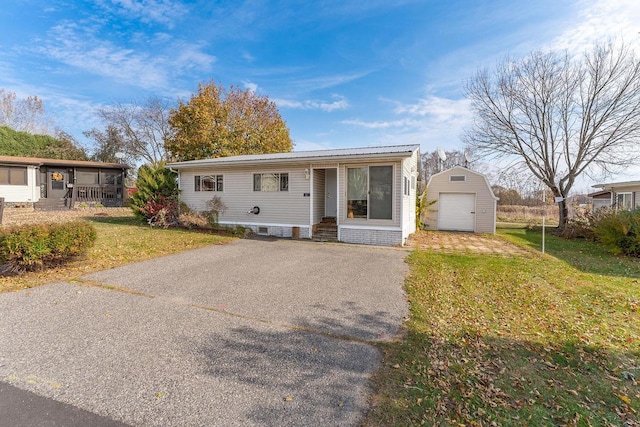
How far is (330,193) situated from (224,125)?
15.1 meters

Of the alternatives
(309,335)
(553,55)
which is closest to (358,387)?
(309,335)

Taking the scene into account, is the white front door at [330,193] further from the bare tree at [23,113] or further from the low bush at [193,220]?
the bare tree at [23,113]

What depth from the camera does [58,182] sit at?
19.7 metres

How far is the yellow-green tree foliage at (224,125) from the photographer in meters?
21.7

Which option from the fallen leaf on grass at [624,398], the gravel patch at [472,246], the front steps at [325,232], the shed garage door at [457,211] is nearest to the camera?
the fallen leaf on grass at [624,398]

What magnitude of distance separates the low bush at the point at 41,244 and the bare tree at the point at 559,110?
17.7 metres

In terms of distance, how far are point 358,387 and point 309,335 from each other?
1060 millimetres

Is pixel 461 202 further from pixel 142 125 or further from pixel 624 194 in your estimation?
pixel 142 125

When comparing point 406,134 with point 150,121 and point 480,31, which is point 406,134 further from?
point 150,121

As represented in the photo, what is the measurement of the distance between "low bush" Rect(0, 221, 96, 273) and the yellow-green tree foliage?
1703cm

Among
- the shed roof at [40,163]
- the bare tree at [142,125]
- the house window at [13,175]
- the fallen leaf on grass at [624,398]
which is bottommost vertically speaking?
the fallen leaf on grass at [624,398]

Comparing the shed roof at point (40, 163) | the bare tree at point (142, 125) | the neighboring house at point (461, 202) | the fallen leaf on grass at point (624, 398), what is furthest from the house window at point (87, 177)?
the fallen leaf on grass at point (624, 398)

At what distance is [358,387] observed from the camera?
2457mm

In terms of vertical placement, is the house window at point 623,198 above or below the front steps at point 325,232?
above
